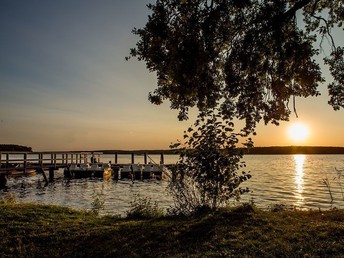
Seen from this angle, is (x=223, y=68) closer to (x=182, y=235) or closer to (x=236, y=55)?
(x=236, y=55)

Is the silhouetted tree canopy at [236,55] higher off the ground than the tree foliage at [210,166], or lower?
higher

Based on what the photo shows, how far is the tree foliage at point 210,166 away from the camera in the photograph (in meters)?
11.7

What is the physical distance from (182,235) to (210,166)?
128 inches

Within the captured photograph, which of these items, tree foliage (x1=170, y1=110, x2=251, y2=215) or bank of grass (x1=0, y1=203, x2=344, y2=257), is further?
tree foliage (x1=170, y1=110, x2=251, y2=215)

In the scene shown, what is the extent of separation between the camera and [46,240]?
9055 millimetres

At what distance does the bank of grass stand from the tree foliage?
89 cm

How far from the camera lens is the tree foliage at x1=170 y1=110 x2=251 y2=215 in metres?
11.7

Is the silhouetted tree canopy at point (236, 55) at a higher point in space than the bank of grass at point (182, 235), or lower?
higher

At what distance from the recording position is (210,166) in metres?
11.7

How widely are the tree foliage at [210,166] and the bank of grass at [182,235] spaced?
2.92ft

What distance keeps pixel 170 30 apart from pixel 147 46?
1154 mm

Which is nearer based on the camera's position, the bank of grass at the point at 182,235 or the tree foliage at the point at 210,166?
the bank of grass at the point at 182,235

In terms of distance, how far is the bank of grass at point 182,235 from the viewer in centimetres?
786

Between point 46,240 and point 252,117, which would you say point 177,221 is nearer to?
point 46,240
